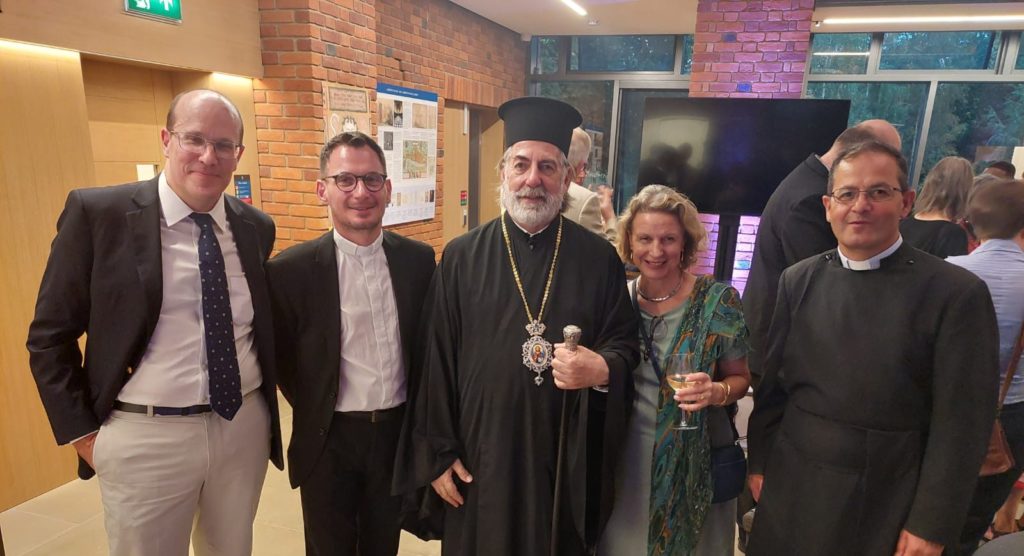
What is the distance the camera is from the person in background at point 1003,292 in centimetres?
210

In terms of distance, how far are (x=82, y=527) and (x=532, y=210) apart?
8.95ft

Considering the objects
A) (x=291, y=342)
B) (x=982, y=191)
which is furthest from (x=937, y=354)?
(x=291, y=342)

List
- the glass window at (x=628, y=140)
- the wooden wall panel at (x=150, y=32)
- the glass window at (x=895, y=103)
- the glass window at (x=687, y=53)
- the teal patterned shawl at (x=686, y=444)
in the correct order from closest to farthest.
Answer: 1. the teal patterned shawl at (x=686, y=444)
2. the wooden wall panel at (x=150, y=32)
3. the glass window at (x=895, y=103)
4. the glass window at (x=687, y=53)
5. the glass window at (x=628, y=140)

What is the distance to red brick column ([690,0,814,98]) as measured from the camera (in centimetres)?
498

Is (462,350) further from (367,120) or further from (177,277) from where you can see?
(367,120)

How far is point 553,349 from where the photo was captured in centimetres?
176

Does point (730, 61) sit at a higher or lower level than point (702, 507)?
higher

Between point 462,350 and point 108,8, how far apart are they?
2690mm

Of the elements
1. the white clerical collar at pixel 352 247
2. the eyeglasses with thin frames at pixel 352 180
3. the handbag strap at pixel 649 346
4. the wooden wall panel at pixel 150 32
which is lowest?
the handbag strap at pixel 649 346

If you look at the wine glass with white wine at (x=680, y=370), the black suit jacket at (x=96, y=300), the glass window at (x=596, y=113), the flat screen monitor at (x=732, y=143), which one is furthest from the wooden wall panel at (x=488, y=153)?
the wine glass with white wine at (x=680, y=370)

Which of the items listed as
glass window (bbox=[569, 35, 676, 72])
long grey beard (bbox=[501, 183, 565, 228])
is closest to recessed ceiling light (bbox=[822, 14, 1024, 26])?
glass window (bbox=[569, 35, 676, 72])

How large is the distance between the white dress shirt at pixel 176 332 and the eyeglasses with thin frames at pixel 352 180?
437mm

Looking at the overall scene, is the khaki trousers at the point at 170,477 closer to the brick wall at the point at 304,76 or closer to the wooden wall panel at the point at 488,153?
the brick wall at the point at 304,76

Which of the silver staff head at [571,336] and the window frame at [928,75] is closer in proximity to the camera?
the silver staff head at [571,336]
